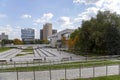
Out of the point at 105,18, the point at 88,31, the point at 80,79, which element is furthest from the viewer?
the point at 88,31

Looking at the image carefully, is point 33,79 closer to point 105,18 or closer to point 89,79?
point 89,79

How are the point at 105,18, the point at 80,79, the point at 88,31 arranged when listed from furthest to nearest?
the point at 88,31 < the point at 105,18 < the point at 80,79

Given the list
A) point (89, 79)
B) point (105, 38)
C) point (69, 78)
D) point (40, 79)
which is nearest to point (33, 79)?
point (40, 79)

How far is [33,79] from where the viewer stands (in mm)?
24094

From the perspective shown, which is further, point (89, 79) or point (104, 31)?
point (104, 31)

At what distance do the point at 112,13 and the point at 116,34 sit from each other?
7.24 metres

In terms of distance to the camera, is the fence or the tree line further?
the tree line

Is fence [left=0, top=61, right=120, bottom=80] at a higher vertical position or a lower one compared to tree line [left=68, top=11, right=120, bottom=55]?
lower

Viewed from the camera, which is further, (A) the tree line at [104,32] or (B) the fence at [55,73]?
(A) the tree line at [104,32]

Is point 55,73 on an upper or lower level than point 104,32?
lower

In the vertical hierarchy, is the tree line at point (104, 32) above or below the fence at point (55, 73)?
above

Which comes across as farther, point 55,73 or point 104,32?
point 104,32

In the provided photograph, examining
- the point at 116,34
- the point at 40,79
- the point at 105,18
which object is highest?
the point at 105,18

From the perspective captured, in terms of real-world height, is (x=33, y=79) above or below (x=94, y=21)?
below
